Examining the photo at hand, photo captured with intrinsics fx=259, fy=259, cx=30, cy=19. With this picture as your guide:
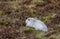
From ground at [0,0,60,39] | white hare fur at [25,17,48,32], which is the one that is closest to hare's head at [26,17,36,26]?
white hare fur at [25,17,48,32]

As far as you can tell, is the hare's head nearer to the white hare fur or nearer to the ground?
the white hare fur

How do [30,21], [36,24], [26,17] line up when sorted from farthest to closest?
1. [26,17]
2. [30,21]
3. [36,24]

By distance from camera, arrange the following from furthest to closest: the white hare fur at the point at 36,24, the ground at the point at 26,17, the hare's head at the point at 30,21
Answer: the hare's head at the point at 30,21
the white hare fur at the point at 36,24
the ground at the point at 26,17

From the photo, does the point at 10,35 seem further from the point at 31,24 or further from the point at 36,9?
the point at 36,9

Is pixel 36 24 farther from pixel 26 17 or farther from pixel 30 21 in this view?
pixel 26 17

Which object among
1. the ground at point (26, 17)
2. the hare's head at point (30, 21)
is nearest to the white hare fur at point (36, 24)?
the hare's head at point (30, 21)

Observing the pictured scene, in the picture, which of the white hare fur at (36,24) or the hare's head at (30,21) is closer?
the white hare fur at (36,24)

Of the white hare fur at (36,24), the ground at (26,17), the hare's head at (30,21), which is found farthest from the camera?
the hare's head at (30,21)

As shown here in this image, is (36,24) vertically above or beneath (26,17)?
above

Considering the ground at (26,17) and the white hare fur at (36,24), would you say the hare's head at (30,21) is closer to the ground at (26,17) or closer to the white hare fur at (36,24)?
the white hare fur at (36,24)

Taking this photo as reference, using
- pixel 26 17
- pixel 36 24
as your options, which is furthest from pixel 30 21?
pixel 26 17
